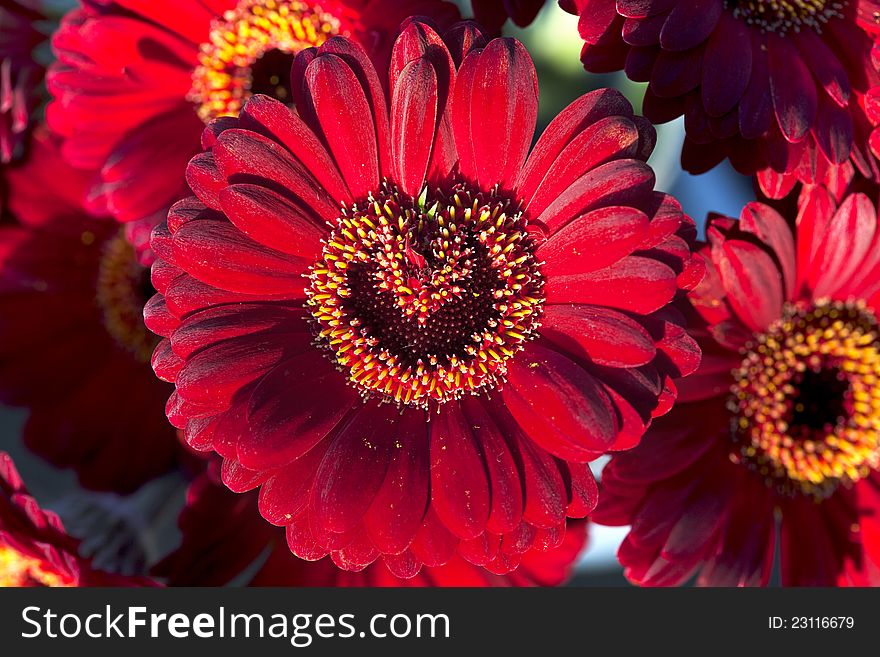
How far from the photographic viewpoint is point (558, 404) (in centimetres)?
47

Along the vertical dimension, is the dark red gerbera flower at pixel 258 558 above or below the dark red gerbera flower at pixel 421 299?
below

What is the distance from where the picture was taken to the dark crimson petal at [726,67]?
0.47 m

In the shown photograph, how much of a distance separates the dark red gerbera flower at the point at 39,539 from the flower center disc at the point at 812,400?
1.62ft

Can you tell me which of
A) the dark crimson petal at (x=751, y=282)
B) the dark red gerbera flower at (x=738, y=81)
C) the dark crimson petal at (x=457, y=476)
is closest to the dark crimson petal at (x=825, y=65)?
the dark red gerbera flower at (x=738, y=81)

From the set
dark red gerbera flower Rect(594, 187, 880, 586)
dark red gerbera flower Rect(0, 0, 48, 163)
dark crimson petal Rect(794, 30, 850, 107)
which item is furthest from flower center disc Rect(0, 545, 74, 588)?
dark crimson petal Rect(794, 30, 850, 107)

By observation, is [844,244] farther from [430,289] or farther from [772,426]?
[430,289]

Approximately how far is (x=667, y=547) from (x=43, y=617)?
1.49ft

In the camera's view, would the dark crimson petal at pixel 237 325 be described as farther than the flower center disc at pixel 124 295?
No

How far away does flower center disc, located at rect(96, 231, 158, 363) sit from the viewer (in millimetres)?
789

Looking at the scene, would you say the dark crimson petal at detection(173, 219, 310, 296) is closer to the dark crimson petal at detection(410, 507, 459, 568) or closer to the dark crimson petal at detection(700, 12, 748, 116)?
the dark crimson petal at detection(410, 507, 459, 568)

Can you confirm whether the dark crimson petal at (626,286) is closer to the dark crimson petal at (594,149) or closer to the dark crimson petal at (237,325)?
the dark crimson petal at (594,149)

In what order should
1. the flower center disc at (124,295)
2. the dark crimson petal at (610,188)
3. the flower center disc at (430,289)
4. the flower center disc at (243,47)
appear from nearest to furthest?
the dark crimson petal at (610,188) → the flower center disc at (430,289) → the flower center disc at (243,47) → the flower center disc at (124,295)

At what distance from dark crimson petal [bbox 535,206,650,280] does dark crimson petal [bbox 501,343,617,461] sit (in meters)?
0.06

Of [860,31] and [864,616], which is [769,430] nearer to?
[864,616]
